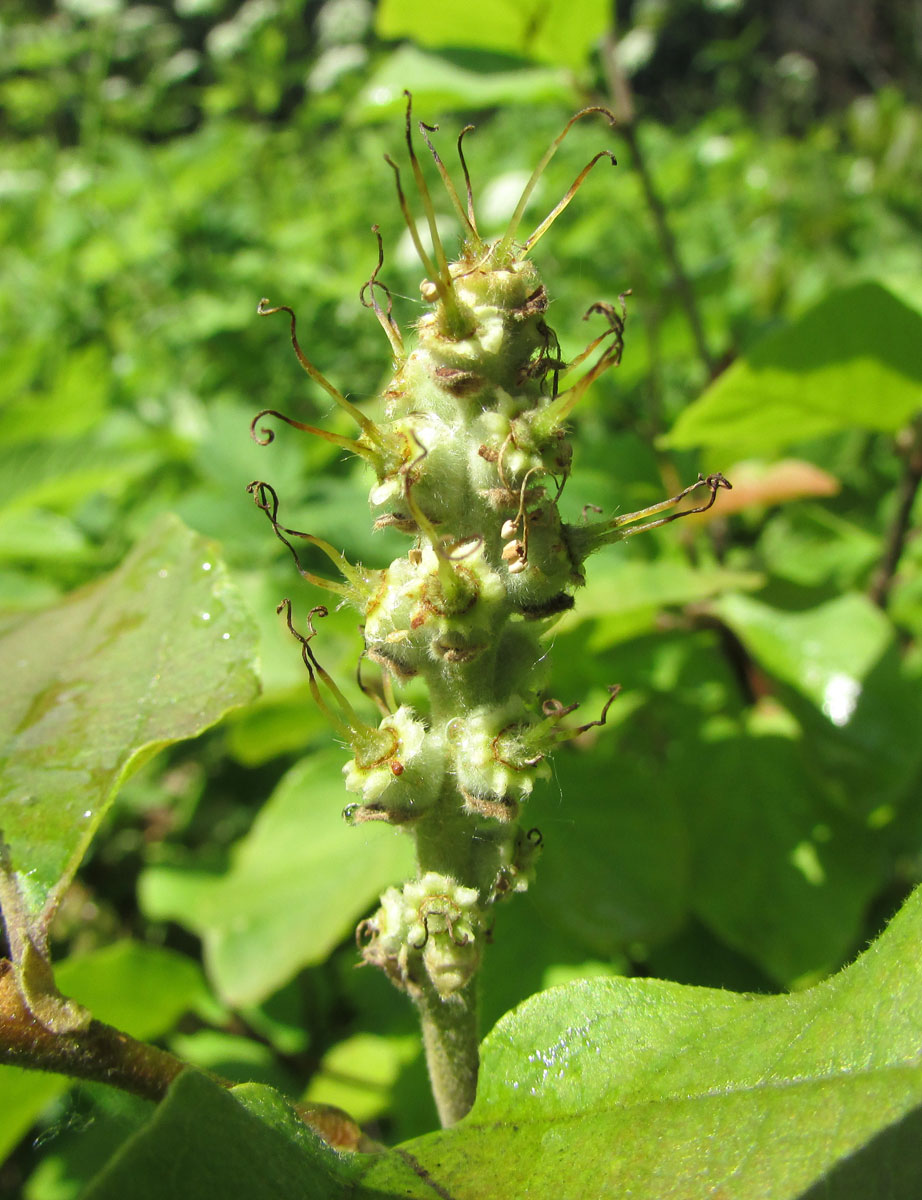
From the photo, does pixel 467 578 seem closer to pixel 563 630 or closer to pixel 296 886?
pixel 563 630

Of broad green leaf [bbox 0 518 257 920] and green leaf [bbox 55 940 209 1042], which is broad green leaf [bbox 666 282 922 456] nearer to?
broad green leaf [bbox 0 518 257 920]

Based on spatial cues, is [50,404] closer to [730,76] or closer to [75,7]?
[75,7]

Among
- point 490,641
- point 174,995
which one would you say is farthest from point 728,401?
point 174,995

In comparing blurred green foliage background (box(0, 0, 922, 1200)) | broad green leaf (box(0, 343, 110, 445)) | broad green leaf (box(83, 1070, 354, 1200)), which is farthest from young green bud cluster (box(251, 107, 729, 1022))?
broad green leaf (box(0, 343, 110, 445))

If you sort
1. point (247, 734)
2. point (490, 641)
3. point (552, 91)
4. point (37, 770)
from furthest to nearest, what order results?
point (552, 91) → point (247, 734) → point (37, 770) → point (490, 641)

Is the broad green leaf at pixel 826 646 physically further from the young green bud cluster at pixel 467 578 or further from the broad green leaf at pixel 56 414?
the broad green leaf at pixel 56 414

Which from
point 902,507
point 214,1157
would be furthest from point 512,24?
point 214,1157
